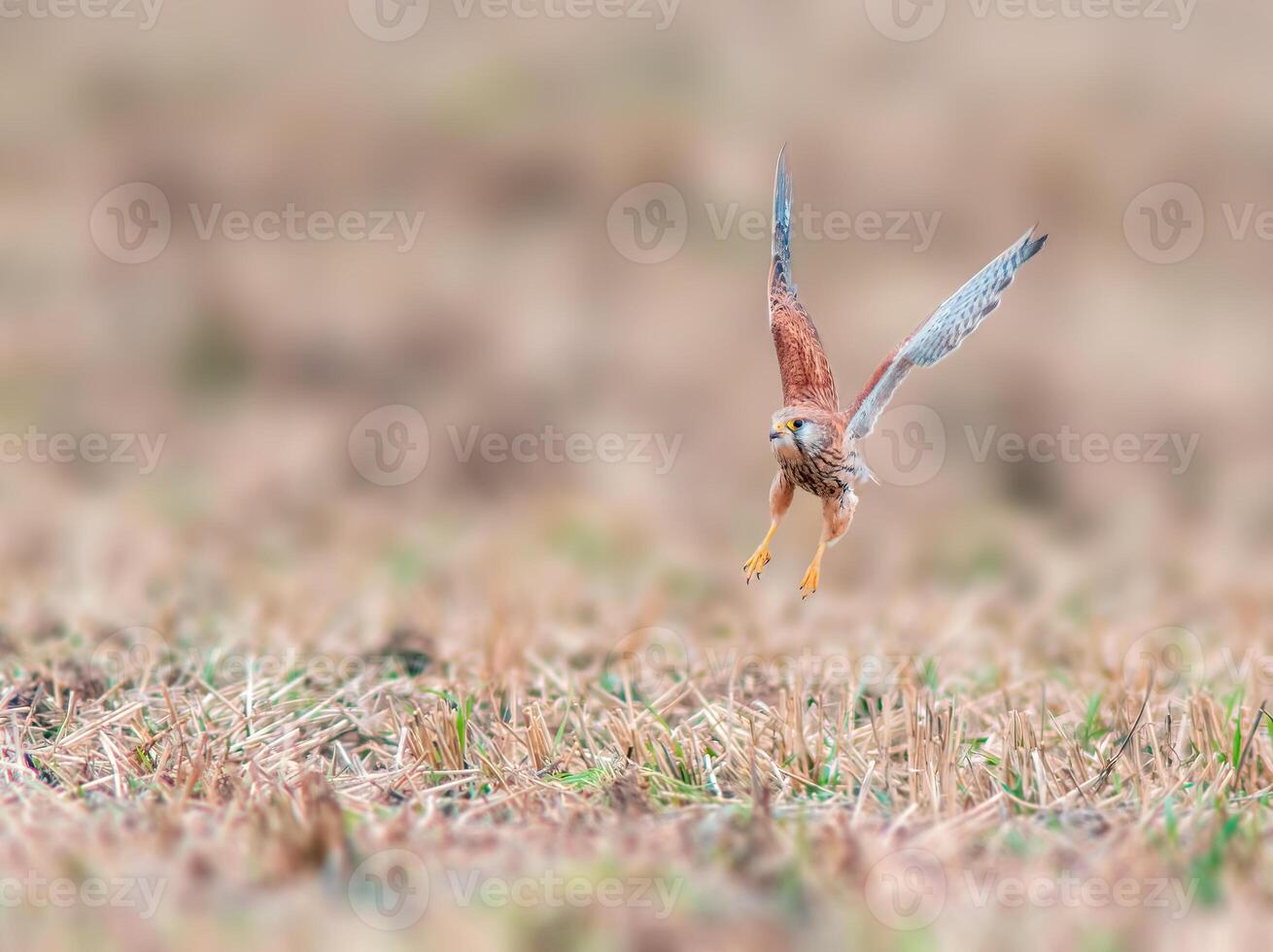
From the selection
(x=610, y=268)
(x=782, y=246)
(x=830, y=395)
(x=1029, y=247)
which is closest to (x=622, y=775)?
(x=830, y=395)

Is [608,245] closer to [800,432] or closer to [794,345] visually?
[794,345]

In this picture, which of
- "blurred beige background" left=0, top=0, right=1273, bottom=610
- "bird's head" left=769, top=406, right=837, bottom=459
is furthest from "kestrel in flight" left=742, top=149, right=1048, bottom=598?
"blurred beige background" left=0, top=0, right=1273, bottom=610

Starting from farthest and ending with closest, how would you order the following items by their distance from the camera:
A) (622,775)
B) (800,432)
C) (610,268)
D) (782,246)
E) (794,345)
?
(610,268) → (622,775) → (782,246) → (794,345) → (800,432)

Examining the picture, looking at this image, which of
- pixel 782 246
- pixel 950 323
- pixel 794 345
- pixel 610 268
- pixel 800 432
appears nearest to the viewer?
pixel 800 432

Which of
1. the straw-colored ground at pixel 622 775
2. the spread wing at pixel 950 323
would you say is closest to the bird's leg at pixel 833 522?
the spread wing at pixel 950 323

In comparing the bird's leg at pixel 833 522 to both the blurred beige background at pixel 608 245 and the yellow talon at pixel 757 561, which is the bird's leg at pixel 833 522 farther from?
the blurred beige background at pixel 608 245
